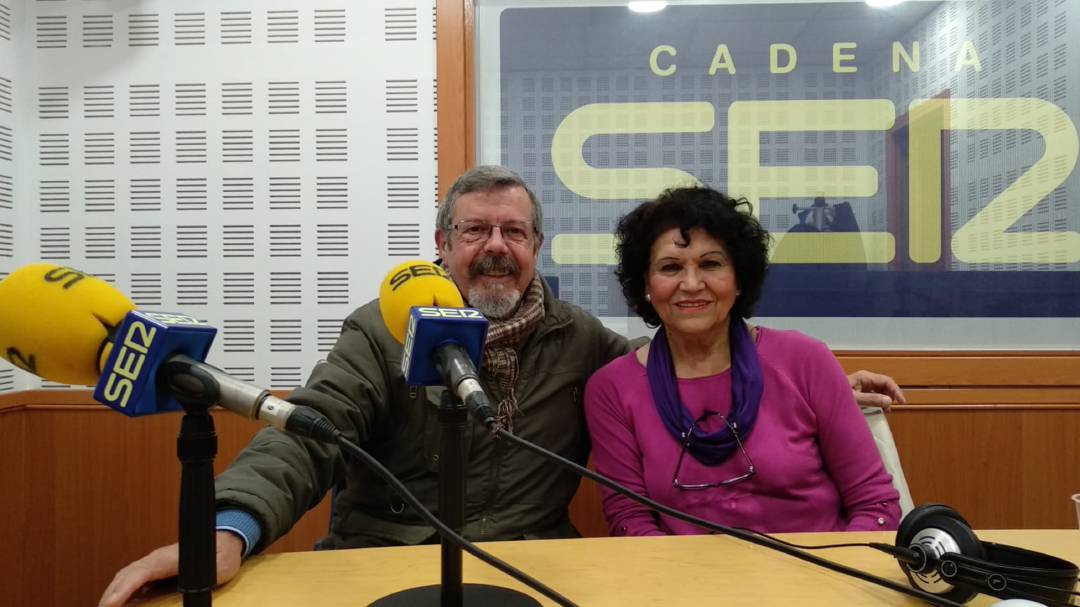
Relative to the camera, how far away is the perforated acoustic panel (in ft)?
8.46

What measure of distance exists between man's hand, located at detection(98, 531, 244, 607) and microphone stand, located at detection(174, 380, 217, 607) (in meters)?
0.17

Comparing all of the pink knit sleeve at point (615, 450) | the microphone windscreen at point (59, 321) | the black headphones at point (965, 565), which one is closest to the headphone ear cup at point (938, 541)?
the black headphones at point (965, 565)

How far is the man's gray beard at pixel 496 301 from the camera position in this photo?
1.75m

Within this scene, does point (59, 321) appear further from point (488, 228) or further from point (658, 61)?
point (658, 61)

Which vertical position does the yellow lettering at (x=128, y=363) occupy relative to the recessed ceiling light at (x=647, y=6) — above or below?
below

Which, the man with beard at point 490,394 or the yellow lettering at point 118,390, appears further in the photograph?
the man with beard at point 490,394

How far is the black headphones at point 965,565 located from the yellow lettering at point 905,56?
2.12 meters

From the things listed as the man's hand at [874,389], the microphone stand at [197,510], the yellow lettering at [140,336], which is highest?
the yellow lettering at [140,336]

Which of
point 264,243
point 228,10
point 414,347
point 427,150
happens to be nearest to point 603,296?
point 427,150

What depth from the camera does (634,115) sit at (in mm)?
Result: 2619

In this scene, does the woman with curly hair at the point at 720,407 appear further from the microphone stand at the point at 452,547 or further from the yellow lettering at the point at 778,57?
the yellow lettering at the point at 778,57

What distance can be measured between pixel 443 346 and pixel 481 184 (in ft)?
3.59

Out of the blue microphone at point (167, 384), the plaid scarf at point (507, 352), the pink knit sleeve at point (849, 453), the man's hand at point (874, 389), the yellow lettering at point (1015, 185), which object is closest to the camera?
the blue microphone at point (167, 384)

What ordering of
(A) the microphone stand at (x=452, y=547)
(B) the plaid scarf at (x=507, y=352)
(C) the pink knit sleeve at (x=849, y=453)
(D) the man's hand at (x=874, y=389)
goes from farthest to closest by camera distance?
(D) the man's hand at (x=874, y=389), (B) the plaid scarf at (x=507, y=352), (C) the pink knit sleeve at (x=849, y=453), (A) the microphone stand at (x=452, y=547)
